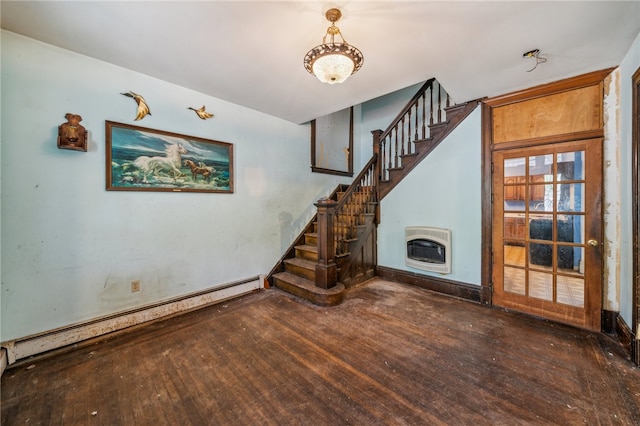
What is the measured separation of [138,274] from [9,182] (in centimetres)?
123

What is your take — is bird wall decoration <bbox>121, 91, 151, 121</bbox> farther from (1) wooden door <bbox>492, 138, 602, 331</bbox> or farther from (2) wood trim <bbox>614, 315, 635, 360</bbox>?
(2) wood trim <bbox>614, 315, 635, 360</bbox>

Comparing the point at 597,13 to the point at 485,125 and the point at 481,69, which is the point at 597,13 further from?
the point at 485,125

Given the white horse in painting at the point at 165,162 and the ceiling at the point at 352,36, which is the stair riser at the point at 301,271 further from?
the ceiling at the point at 352,36

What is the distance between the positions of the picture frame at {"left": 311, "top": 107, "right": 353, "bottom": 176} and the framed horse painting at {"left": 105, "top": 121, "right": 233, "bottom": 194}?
5.55 ft

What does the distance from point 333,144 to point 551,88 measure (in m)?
3.15

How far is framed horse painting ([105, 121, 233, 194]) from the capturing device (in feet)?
8.00

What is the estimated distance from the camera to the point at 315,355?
6.73 feet

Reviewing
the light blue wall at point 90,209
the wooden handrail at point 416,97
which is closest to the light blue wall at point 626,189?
the wooden handrail at point 416,97

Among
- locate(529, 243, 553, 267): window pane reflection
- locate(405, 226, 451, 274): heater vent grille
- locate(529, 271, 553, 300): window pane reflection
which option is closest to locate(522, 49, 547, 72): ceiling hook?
locate(529, 243, 553, 267): window pane reflection

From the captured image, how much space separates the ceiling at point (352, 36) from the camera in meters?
1.67

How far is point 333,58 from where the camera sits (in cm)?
173

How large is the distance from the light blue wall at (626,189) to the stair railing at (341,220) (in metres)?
2.63

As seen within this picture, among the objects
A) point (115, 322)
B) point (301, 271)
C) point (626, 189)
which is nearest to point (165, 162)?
point (115, 322)

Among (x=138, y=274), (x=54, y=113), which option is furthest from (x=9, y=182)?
(x=138, y=274)
